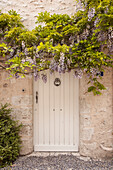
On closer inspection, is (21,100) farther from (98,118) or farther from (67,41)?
(98,118)

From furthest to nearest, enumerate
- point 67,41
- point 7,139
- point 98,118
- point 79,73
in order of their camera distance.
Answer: point 98,118 → point 67,41 → point 7,139 → point 79,73

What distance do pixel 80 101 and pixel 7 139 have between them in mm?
1842

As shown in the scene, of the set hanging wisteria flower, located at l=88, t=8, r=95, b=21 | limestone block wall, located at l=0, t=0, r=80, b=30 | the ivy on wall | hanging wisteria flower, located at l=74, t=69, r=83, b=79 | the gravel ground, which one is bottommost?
the gravel ground

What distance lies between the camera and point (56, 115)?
11.2ft

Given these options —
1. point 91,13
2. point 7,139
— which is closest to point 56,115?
point 7,139

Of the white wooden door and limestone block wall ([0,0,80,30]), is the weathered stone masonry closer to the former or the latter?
limestone block wall ([0,0,80,30])

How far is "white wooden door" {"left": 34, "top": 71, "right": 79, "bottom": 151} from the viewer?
3.40 meters

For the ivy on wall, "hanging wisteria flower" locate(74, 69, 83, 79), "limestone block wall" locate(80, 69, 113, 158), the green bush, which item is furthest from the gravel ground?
"hanging wisteria flower" locate(74, 69, 83, 79)

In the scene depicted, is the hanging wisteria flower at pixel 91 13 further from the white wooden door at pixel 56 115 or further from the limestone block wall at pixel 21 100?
the limestone block wall at pixel 21 100

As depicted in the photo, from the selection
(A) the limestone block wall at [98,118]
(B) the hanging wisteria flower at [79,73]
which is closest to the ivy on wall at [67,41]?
(B) the hanging wisteria flower at [79,73]

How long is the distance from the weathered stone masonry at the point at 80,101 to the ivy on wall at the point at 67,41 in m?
0.30

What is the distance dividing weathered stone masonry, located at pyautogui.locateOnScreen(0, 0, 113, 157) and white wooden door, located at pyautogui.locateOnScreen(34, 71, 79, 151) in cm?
21

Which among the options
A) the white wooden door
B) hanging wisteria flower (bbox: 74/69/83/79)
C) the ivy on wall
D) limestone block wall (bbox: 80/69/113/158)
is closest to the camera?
the ivy on wall

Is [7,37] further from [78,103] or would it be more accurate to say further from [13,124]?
[78,103]
